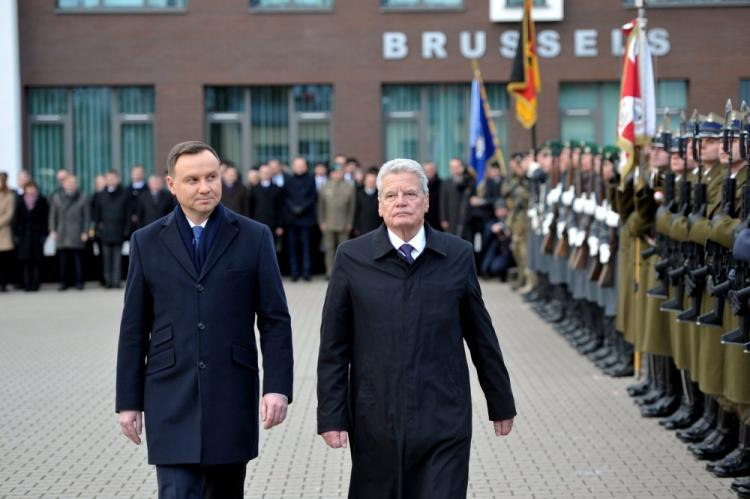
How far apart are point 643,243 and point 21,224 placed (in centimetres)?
1516

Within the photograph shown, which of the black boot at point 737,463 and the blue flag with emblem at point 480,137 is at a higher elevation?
the blue flag with emblem at point 480,137

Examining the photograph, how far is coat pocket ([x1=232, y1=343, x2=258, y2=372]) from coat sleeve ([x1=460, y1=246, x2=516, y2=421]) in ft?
2.76

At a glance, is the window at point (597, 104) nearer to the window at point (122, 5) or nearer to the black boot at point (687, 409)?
the window at point (122, 5)

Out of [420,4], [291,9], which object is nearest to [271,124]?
[291,9]

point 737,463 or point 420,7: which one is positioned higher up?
point 420,7

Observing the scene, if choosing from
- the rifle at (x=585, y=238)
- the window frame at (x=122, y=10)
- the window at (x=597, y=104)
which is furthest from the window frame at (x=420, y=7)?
the rifle at (x=585, y=238)

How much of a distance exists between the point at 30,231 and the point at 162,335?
18876mm

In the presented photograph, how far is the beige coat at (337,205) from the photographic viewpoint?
24.2 m

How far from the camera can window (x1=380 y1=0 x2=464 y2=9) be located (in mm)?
28438

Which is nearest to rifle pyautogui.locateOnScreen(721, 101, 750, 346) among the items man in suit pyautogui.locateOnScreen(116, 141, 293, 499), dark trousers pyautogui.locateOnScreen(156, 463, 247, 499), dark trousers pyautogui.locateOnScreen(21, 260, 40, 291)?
man in suit pyautogui.locateOnScreen(116, 141, 293, 499)

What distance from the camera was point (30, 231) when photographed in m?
23.7

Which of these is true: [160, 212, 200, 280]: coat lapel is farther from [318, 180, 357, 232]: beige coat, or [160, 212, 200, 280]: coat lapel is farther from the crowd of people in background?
[318, 180, 357, 232]: beige coat

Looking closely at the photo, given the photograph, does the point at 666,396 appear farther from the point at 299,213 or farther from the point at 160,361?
the point at 299,213

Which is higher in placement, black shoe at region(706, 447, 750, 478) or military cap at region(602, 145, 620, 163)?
military cap at region(602, 145, 620, 163)
